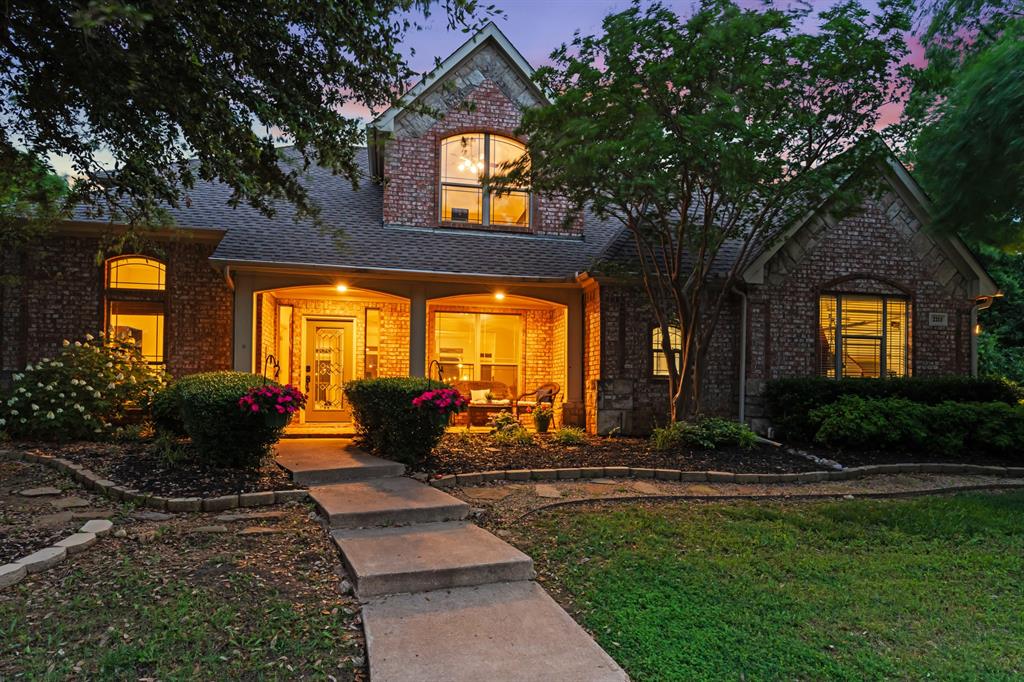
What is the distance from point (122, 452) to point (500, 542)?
615cm

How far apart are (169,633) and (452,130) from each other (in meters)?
10.4

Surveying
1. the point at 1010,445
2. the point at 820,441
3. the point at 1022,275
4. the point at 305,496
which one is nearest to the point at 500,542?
the point at 305,496

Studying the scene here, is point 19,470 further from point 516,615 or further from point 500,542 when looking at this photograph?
point 516,615

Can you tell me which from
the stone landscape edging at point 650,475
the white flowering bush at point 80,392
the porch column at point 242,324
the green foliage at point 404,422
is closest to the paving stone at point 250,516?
the stone landscape edging at point 650,475

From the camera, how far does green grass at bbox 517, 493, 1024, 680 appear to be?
10.6 ft

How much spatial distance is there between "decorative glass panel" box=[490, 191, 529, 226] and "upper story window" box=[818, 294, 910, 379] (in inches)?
233

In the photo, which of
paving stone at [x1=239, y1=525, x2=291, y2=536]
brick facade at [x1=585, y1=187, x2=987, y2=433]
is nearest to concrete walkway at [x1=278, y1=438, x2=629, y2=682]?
paving stone at [x1=239, y1=525, x2=291, y2=536]

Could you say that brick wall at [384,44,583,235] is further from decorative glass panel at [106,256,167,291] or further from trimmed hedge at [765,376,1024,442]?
trimmed hedge at [765,376,1024,442]

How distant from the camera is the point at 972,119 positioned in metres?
7.60

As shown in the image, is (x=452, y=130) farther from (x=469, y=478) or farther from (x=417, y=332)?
(x=469, y=478)

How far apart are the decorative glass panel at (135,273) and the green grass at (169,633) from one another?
810 cm

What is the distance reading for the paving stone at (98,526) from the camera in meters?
4.94

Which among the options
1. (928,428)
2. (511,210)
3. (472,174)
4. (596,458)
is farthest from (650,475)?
(472,174)

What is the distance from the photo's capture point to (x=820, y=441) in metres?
10.0
